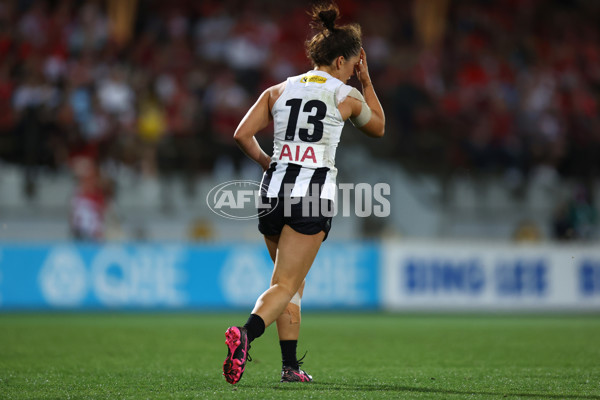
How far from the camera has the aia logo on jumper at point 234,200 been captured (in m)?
13.0

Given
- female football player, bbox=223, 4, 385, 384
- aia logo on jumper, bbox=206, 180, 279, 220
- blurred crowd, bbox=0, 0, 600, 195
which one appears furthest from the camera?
blurred crowd, bbox=0, 0, 600, 195

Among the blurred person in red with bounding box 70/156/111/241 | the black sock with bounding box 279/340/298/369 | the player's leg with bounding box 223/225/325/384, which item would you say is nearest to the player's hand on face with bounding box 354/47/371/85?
the player's leg with bounding box 223/225/325/384

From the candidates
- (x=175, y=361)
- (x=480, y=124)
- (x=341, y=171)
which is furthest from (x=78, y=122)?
(x=175, y=361)

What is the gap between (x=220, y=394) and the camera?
468 cm

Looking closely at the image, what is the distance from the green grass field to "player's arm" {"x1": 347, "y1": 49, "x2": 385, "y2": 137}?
155 cm

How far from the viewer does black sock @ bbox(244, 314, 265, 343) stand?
4828 millimetres

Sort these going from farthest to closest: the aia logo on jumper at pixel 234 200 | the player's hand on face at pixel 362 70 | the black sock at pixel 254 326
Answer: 1. the aia logo on jumper at pixel 234 200
2. the player's hand on face at pixel 362 70
3. the black sock at pixel 254 326

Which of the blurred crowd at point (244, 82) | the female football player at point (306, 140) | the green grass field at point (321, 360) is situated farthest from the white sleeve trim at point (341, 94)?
the blurred crowd at point (244, 82)

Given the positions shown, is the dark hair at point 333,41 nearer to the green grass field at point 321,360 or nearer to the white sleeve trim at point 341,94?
the white sleeve trim at point 341,94

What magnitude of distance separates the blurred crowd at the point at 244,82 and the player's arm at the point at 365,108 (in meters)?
8.88

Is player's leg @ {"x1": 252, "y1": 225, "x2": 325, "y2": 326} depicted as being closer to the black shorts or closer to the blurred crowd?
the black shorts

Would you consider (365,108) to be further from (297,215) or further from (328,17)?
(297,215)

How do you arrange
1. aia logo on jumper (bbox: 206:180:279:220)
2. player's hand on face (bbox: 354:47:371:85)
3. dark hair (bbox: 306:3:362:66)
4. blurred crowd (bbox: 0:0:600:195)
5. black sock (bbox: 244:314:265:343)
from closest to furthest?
black sock (bbox: 244:314:265:343) → dark hair (bbox: 306:3:362:66) → player's hand on face (bbox: 354:47:371:85) → aia logo on jumper (bbox: 206:180:279:220) → blurred crowd (bbox: 0:0:600:195)

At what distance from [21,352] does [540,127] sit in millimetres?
10689
